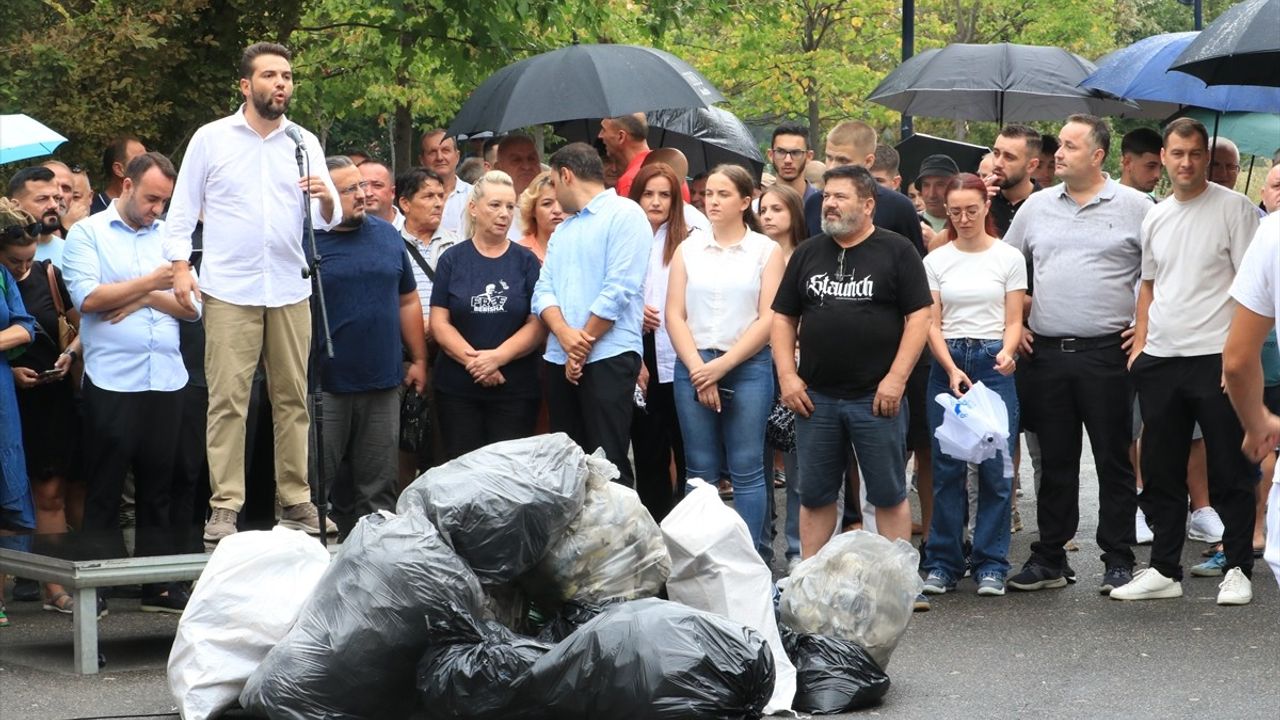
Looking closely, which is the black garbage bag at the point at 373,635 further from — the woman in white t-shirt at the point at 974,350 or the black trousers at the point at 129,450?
the woman in white t-shirt at the point at 974,350

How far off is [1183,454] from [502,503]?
12.1ft

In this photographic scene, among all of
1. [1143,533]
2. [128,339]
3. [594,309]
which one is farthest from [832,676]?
[1143,533]

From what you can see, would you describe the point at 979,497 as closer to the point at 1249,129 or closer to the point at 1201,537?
the point at 1201,537

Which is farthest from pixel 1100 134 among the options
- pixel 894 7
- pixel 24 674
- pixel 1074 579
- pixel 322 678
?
pixel 894 7

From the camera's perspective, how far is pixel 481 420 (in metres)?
8.70

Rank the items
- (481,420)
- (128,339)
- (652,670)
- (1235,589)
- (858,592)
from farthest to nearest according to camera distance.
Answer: (481,420), (1235,589), (128,339), (858,592), (652,670)

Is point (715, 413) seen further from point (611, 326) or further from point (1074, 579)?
point (1074, 579)

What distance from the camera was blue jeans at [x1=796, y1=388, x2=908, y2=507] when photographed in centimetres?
800

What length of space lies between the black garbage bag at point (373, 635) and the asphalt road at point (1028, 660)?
725mm

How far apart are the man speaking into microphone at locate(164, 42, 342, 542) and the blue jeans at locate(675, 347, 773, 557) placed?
1.90 meters

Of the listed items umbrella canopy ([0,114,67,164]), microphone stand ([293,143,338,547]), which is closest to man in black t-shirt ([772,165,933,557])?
microphone stand ([293,143,338,547])

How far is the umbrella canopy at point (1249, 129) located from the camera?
12.9 metres

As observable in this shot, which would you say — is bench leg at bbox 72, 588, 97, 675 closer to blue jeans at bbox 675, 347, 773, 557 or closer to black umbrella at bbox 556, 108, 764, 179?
blue jeans at bbox 675, 347, 773, 557

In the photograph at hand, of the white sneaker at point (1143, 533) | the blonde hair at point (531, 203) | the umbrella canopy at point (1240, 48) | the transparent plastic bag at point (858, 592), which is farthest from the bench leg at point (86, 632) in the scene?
the white sneaker at point (1143, 533)
